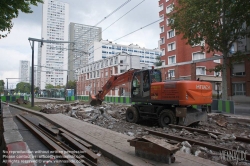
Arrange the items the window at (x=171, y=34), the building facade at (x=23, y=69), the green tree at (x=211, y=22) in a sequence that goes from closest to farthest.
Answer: the green tree at (x=211, y=22), the window at (x=171, y=34), the building facade at (x=23, y=69)

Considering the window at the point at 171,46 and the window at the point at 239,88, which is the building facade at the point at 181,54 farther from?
the window at the point at 239,88

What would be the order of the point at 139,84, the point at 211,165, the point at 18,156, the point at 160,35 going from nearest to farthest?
the point at 211,165, the point at 18,156, the point at 139,84, the point at 160,35

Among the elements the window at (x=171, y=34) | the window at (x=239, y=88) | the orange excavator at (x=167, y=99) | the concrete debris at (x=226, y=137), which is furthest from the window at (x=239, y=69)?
the concrete debris at (x=226, y=137)

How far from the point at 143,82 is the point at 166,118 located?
7.76 feet

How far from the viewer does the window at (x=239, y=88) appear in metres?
28.0

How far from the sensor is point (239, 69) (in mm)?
28375

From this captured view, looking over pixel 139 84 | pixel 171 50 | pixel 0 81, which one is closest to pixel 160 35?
pixel 171 50

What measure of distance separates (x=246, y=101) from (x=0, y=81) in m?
105

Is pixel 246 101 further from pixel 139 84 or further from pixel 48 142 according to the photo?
pixel 48 142

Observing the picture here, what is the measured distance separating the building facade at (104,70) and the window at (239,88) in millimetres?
20815

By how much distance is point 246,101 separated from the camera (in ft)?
88.0

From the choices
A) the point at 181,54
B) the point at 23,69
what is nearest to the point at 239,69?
Result: the point at 181,54

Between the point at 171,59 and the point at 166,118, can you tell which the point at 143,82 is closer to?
the point at 166,118

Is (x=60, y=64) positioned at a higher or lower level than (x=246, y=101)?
higher
